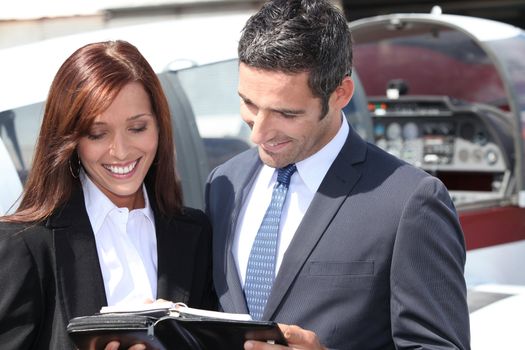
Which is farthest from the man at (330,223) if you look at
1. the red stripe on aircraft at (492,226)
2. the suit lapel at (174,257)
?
the red stripe on aircraft at (492,226)

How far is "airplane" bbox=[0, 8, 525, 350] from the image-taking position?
345cm

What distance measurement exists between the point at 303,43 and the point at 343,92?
7.5 inches

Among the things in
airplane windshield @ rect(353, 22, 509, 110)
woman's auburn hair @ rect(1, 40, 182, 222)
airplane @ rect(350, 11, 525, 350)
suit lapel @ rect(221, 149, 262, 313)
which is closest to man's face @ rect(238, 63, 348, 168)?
suit lapel @ rect(221, 149, 262, 313)

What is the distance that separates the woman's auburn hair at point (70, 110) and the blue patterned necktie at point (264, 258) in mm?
458

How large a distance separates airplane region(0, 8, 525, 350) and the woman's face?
0.52m

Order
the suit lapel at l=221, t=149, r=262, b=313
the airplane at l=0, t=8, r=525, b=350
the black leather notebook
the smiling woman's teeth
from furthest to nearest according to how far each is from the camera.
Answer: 1. the airplane at l=0, t=8, r=525, b=350
2. the smiling woman's teeth
3. the suit lapel at l=221, t=149, r=262, b=313
4. the black leather notebook

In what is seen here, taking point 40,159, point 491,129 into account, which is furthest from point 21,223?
point 491,129

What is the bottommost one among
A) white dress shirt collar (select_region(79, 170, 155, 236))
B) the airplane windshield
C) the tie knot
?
the airplane windshield

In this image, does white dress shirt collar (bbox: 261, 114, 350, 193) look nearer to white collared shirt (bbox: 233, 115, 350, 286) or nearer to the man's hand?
white collared shirt (bbox: 233, 115, 350, 286)

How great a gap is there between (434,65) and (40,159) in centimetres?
552

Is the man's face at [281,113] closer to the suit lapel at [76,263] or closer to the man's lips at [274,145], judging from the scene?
the man's lips at [274,145]

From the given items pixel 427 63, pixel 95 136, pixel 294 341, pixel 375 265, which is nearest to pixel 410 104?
pixel 427 63

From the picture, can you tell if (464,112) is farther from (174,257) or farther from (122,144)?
(122,144)

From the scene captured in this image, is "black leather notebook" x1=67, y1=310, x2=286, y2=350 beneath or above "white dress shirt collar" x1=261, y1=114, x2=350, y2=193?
beneath
